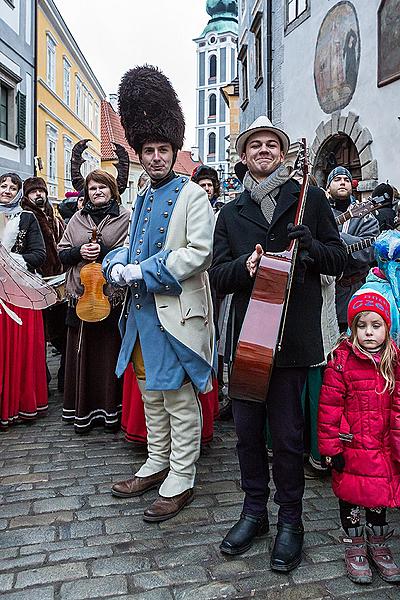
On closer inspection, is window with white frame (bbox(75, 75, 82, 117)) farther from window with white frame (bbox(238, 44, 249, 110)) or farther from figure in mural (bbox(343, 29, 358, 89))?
figure in mural (bbox(343, 29, 358, 89))

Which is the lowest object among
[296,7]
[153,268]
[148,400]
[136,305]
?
[148,400]

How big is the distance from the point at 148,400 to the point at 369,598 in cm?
151

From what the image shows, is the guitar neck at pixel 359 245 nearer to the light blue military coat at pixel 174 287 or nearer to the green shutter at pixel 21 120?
the light blue military coat at pixel 174 287

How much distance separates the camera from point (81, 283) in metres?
4.20

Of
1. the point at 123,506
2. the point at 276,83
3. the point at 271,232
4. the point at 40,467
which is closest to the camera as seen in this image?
the point at 271,232

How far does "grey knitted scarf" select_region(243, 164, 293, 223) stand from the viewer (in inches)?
104

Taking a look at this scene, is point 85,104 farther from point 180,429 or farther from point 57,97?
point 180,429

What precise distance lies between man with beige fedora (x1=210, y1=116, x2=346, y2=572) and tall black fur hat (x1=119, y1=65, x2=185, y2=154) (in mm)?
608

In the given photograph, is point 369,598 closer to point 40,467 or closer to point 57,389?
point 40,467

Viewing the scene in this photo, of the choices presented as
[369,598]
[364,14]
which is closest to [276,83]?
[364,14]

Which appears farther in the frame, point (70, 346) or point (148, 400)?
point (70, 346)

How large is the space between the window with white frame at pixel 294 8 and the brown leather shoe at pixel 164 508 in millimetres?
10063

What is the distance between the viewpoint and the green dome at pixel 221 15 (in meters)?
72.1

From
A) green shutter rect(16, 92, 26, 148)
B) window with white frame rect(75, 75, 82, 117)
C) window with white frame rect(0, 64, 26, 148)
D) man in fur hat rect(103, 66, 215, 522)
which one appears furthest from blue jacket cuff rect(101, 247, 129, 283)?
window with white frame rect(75, 75, 82, 117)
